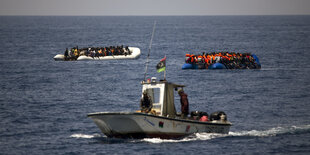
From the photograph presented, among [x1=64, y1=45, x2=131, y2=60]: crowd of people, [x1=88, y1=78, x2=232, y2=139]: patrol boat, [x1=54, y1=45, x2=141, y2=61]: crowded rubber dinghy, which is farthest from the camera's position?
[x1=64, y1=45, x2=131, y2=60]: crowd of people

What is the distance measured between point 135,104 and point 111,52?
41406mm

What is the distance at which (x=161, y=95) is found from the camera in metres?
33.0

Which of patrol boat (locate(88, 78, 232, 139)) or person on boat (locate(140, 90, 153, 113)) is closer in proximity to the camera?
patrol boat (locate(88, 78, 232, 139))

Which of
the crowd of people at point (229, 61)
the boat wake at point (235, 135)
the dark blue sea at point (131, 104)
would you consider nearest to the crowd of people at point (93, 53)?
the dark blue sea at point (131, 104)

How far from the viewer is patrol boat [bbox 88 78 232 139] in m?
31.3

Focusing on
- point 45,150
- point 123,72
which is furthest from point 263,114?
point 123,72

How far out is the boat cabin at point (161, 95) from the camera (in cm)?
3291

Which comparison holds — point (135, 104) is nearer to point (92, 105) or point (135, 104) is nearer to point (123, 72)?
point (92, 105)

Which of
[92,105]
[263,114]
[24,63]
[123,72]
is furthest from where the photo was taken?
[24,63]

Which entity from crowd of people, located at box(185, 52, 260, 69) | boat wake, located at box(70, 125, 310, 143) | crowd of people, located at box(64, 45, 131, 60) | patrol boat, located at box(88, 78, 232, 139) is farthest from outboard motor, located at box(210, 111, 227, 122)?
crowd of people, located at box(64, 45, 131, 60)

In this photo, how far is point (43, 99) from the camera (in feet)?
163

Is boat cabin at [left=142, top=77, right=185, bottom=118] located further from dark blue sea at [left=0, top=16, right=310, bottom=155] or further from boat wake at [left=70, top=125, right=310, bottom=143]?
dark blue sea at [left=0, top=16, right=310, bottom=155]

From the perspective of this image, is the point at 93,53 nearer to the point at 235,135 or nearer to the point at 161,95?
the point at 235,135

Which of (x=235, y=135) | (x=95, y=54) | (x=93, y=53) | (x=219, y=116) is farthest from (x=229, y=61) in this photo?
(x=219, y=116)
